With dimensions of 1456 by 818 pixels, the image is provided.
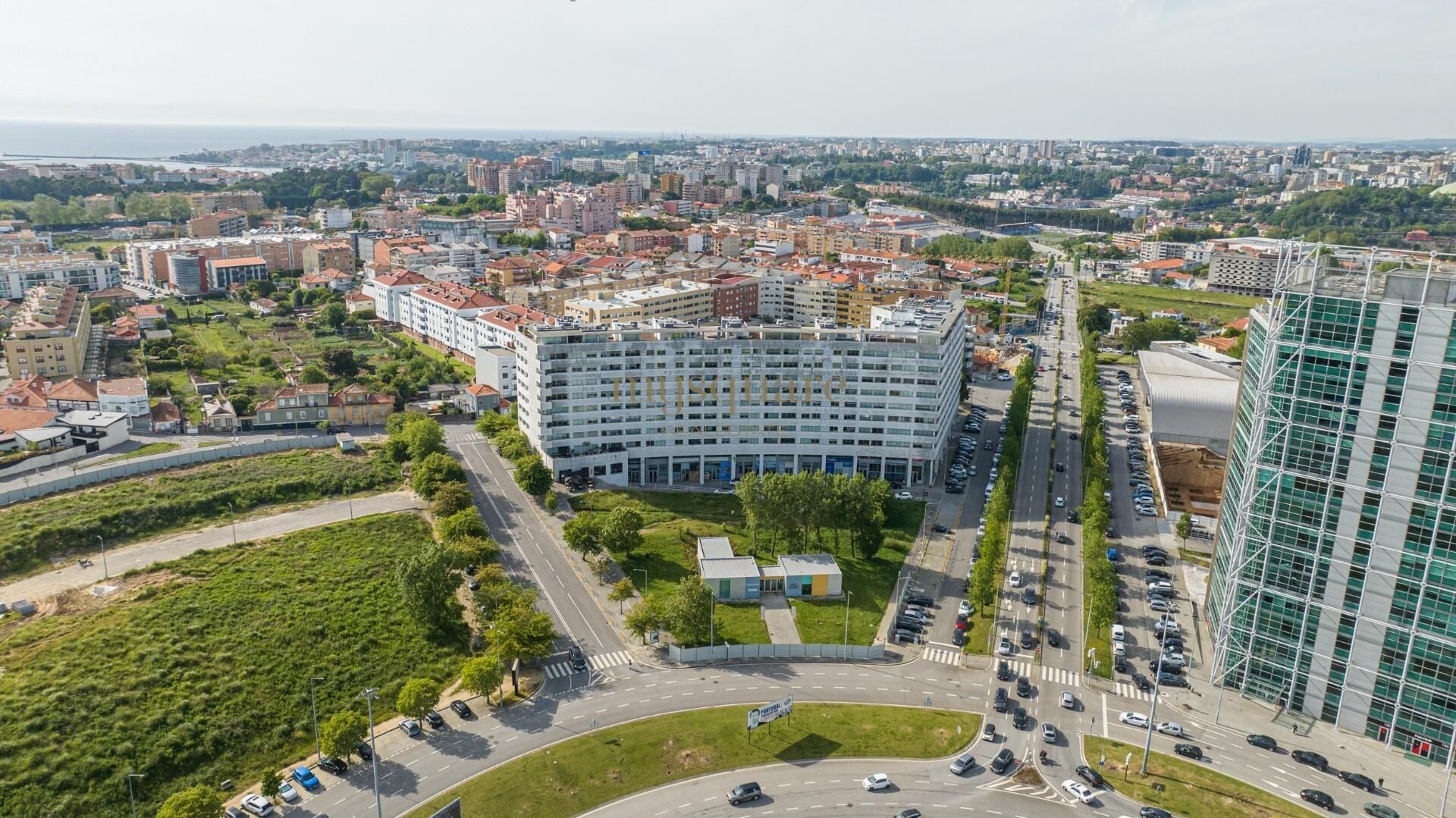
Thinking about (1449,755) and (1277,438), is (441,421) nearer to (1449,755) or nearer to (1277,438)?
(1277,438)

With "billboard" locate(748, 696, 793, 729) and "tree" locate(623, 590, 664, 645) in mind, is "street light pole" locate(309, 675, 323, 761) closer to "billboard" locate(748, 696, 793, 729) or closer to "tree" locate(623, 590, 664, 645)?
"tree" locate(623, 590, 664, 645)

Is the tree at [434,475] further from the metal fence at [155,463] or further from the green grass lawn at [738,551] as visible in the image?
the metal fence at [155,463]

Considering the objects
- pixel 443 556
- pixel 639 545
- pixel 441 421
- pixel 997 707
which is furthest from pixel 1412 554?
pixel 441 421

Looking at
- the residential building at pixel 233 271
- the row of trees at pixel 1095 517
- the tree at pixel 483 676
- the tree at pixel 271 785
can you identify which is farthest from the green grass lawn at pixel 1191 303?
the tree at pixel 271 785

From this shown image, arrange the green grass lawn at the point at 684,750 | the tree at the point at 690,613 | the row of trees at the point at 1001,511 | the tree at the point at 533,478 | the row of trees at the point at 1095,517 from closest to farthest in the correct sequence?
the green grass lawn at the point at 684,750 < the tree at the point at 690,613 < the row of trees at the point at 1095,517 < the row of trees at the point at 1001,511 < the tree at the point at 533,478

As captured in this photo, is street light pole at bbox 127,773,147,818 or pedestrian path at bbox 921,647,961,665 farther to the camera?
pedestrian path at bbox 921,647,961,665

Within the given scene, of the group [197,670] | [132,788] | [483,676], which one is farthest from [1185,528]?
[132,788]

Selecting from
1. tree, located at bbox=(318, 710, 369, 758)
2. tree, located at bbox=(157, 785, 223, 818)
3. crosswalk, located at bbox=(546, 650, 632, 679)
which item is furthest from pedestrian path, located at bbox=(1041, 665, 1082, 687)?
tree, located at bbox=(157, 785, 223, 818)
